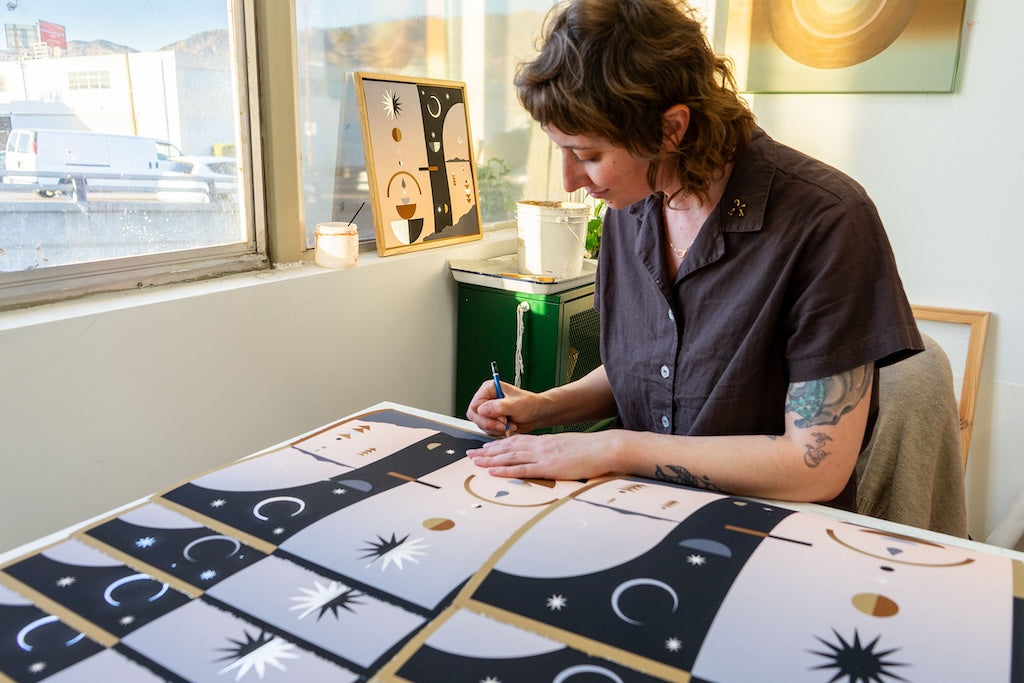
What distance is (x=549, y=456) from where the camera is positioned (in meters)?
1.10

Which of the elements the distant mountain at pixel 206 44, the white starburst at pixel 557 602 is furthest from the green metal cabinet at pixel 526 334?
the white starburst at pixel 557 602

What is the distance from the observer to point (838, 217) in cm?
108

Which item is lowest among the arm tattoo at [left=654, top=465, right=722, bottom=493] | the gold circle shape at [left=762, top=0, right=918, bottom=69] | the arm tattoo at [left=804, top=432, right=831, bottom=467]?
the arm tattoo at [left=654, top=465, right=722, bottom=493]

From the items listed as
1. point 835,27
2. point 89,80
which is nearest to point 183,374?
point 89,80

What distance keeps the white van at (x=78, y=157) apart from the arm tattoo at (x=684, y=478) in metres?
1.34

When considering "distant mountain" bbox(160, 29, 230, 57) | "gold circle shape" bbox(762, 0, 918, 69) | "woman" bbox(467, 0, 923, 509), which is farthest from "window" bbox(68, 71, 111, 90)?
"gold circle shape" bbox(762, 0, 918, 69)

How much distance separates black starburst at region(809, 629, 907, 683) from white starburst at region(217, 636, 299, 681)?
46 cm

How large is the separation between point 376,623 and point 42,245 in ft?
4.16

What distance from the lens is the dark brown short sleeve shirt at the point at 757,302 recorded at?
106 centimetres

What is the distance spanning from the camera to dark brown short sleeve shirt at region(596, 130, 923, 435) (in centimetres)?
106

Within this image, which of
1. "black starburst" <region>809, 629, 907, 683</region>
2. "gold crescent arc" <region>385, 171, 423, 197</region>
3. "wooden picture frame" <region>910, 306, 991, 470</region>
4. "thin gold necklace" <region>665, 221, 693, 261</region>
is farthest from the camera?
"wooden picture frame" <region>910, 306, 991, 470</region>

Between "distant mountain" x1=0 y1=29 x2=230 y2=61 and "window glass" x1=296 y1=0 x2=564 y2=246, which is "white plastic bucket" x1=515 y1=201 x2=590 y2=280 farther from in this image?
"distant mountain" x1=0 y1=29 x2=230 y2=61

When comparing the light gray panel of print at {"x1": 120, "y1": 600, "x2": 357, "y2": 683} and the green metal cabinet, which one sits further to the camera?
the green metal cabinet

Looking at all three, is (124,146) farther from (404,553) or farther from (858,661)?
(858,661)
